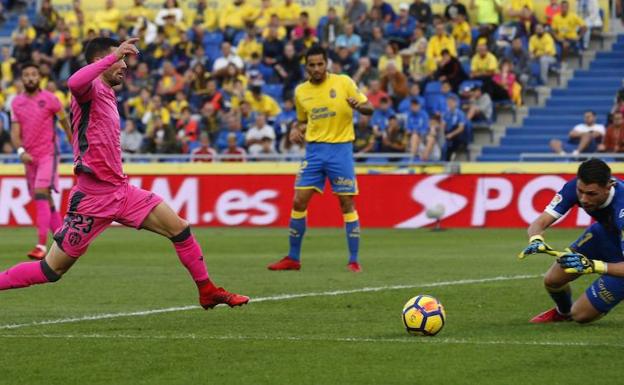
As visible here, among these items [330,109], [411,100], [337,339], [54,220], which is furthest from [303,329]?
[411,100]

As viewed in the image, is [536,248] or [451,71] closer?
[536,248]

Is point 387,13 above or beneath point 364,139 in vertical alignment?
above

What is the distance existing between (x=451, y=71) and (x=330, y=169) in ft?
43.0

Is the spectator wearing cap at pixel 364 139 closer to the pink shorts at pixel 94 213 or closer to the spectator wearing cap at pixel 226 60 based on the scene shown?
the spectator wearing cap at pixel 226 60

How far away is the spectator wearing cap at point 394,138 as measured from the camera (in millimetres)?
26844

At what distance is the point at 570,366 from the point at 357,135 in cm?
1867

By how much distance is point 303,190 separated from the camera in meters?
15.9

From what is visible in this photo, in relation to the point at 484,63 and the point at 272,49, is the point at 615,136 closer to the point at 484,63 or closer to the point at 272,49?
the point at 484,63

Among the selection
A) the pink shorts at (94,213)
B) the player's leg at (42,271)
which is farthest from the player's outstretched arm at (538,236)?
the player's leg at (42,271)

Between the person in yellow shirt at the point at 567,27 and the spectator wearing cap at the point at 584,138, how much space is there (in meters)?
3.15

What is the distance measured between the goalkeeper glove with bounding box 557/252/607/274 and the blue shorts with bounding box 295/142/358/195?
6.45m

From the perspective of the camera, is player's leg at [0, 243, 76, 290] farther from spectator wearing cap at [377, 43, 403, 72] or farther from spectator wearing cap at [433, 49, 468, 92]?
spectator wearing cap at [377, 43, 403, 72]

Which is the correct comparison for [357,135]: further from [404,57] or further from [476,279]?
[476,279]

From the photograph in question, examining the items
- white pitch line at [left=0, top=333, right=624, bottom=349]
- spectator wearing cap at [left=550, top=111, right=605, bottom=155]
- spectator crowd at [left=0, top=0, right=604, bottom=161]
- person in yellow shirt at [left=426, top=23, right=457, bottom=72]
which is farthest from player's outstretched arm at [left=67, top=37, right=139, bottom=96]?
person in yellow shirt at [left=426, top=23, right=457, bottom=72]
